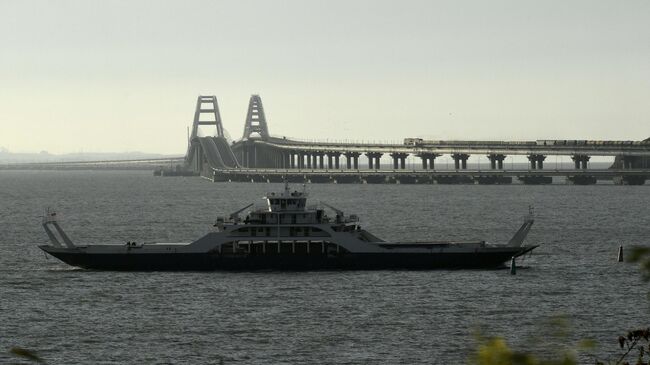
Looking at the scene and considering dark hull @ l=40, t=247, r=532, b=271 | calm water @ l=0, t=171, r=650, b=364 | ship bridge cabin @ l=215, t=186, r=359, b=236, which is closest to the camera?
calm water @ l=0, t=171, r=650, b=364

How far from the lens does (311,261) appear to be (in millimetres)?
83438

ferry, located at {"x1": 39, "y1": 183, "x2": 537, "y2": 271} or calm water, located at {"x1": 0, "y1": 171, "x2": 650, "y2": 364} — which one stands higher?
ferry, located at {"x1": 39, "y1": 183, "x2": 537, "y2": 271}

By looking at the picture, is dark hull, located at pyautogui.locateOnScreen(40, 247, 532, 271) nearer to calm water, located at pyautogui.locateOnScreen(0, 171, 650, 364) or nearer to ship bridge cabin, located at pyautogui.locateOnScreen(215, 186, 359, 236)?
calm water, located at pyautogui.locateOnScreen(0, 171, 650, 364)

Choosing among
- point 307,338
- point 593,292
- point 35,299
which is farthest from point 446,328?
point 35,299

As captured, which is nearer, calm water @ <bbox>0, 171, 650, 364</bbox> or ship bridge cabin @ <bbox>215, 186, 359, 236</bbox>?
calm water @ <bbox>0, 171, 650, 364</bbox>

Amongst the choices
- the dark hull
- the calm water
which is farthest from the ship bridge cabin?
the calm water

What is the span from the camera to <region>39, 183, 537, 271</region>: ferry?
83.6 m

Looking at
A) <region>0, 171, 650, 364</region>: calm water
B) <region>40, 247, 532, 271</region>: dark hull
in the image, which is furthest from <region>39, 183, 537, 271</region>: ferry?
<region>0, 171, 650, 364</region>: calm water

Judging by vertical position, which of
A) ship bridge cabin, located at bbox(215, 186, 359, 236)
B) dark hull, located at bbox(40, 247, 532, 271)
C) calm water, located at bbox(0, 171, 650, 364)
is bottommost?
calm water, located at bbox(0, 171, 650, 364)

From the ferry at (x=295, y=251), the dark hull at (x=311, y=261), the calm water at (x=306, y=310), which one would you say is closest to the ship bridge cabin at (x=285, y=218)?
the ferry at (x=295, y=251)

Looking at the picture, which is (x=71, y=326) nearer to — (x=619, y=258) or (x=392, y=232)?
(x=619, y=258)

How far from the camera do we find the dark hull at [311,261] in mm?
83562

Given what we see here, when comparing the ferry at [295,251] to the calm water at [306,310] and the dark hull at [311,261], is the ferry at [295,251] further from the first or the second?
the calm water at [306,310]

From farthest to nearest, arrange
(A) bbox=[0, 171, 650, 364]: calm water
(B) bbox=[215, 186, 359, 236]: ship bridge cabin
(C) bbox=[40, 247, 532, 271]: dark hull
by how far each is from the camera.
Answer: (B) bbox=[215, 186, 359, 236]: ship bridge cabin, (C) bbox=[40, 247, 532, 271]: dark hull, (A) bbox=[0, 171, 650, 364]: calm water
